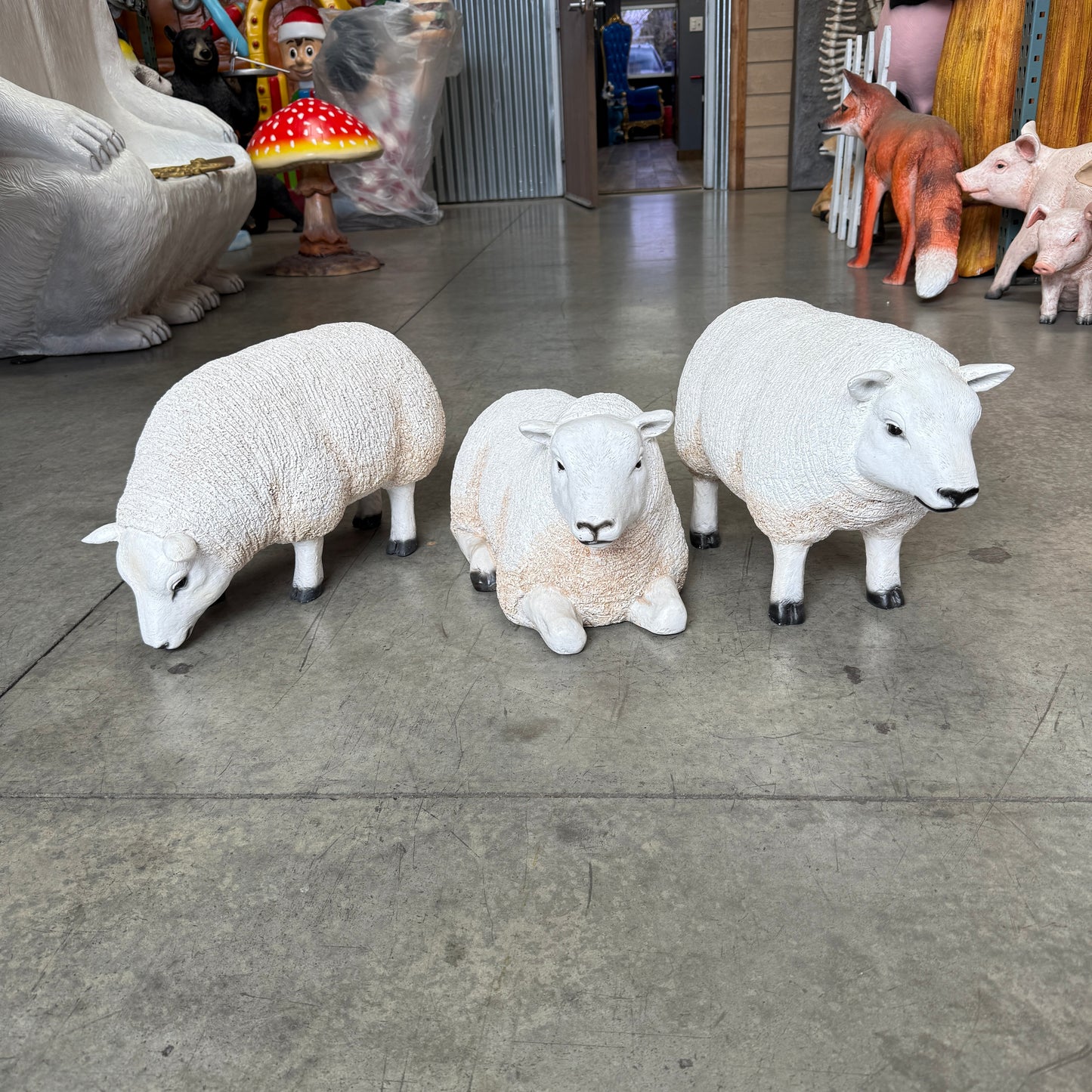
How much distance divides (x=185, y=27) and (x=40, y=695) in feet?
30.0

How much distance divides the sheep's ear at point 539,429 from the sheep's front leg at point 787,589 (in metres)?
0.61

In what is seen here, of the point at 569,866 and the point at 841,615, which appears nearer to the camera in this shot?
the point at 569,866

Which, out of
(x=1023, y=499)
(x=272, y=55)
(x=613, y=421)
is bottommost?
(x=1023, y=499)

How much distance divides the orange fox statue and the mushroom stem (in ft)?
12.4

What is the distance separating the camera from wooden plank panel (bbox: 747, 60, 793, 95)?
390 inches

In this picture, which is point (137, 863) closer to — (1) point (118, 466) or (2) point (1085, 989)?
(2) point (1085, 989)

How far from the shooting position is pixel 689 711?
204 cm

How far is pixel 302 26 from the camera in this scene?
841 cm

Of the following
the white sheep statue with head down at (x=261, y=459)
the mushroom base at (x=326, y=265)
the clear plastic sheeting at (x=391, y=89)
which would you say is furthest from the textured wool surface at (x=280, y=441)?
the clear plastic sheeting at (x=391, y=89)

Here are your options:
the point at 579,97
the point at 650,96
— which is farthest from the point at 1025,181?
the point at 650,96

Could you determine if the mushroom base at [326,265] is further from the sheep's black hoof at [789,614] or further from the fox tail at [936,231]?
the sheep's black hoof at [789,614]

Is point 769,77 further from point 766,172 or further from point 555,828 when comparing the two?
point 555,828

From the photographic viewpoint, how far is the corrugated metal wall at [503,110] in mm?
10453

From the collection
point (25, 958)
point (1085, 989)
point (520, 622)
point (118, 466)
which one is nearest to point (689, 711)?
point (520, 622)
